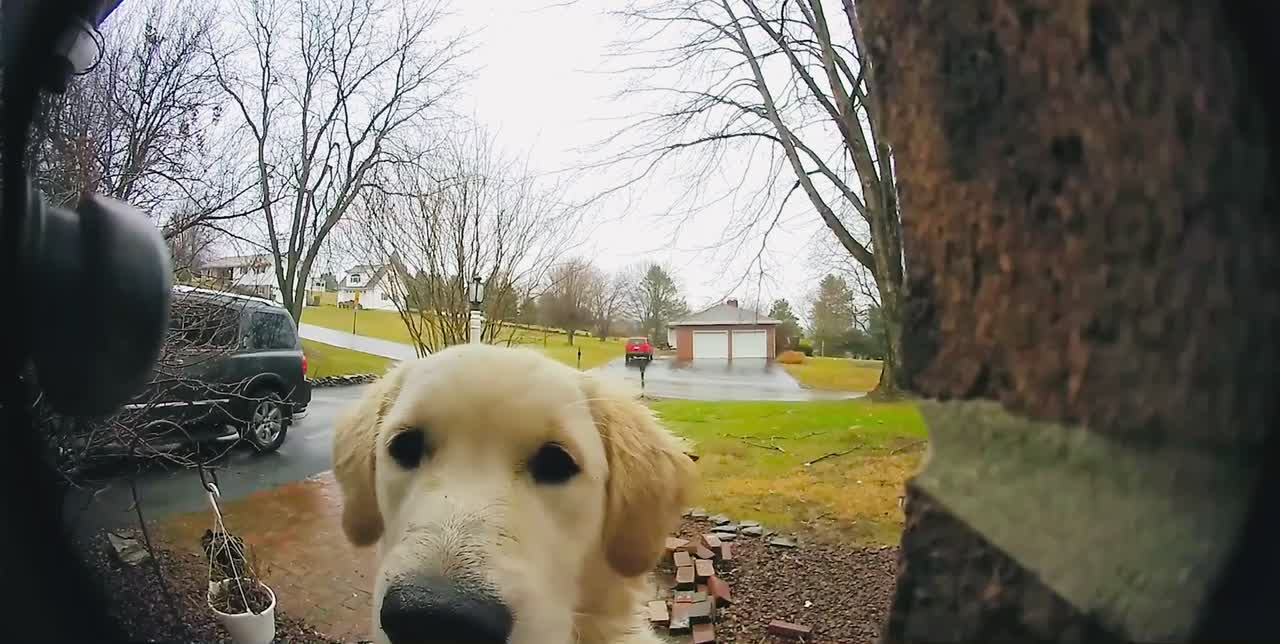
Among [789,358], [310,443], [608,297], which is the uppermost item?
[608,297]

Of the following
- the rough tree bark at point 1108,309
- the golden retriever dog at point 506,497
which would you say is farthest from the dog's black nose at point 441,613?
the rough tree bark at point 1108,309

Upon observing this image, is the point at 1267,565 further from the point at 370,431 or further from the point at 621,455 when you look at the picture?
the point at 370,431

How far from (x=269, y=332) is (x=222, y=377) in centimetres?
17

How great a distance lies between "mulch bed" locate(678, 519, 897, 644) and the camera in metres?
1.21

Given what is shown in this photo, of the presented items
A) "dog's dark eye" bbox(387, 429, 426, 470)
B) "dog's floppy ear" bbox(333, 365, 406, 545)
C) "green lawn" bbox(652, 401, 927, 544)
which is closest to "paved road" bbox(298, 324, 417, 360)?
"dog's floppy ear" bbox(333, 365, 406, 545)

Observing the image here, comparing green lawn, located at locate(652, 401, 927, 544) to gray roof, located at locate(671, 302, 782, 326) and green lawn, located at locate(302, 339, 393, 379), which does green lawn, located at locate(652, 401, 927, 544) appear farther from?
green lawn, located at locate(302, 339, 393, 379)

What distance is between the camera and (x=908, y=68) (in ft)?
1.32

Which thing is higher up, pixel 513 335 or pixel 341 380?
pixel 513 335

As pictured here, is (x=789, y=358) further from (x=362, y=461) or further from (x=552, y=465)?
(x=362, y=461)

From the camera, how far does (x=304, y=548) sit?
1.59m

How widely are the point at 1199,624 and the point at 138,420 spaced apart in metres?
2.02

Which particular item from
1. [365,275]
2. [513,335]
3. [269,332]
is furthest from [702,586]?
[269,332]

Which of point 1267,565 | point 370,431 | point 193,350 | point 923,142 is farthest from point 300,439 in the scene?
point 1267,565

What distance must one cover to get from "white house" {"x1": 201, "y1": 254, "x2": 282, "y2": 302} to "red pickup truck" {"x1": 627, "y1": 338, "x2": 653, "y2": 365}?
965 millimetres
